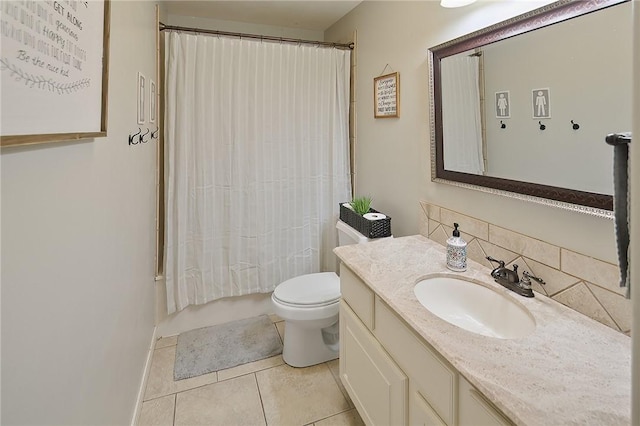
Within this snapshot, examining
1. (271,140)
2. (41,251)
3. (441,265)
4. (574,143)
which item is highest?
(271,140)

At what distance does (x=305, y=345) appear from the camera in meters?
2.04

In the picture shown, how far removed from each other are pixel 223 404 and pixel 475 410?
1421 millimetres

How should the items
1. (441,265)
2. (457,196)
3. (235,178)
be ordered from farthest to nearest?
(235,178), (457,196), (441,265)

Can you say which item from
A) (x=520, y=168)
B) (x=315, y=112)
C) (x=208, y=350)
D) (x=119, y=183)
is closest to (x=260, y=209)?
(x=315, y=112)

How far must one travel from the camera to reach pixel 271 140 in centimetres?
247

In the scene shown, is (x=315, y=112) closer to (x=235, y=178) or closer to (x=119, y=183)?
(x=235, y=178)

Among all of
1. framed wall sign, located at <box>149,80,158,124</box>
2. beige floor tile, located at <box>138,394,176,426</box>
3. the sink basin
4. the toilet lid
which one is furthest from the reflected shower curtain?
beige floor tile, located at <box>138,394,176,426</box>

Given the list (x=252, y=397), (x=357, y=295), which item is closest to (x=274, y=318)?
(x=252, y=397)

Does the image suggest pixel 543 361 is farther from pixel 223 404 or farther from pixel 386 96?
pixel 386 96

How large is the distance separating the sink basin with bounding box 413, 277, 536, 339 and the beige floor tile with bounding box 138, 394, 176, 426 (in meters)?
1.43

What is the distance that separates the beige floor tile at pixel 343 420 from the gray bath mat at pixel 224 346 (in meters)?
0.63

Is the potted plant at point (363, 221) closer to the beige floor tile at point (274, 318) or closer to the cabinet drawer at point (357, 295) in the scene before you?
the cabinet drawer at point (357, 295)

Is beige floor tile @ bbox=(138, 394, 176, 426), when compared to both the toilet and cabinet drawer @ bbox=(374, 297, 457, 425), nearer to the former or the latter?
the toilet

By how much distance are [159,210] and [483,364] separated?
2.22 m
